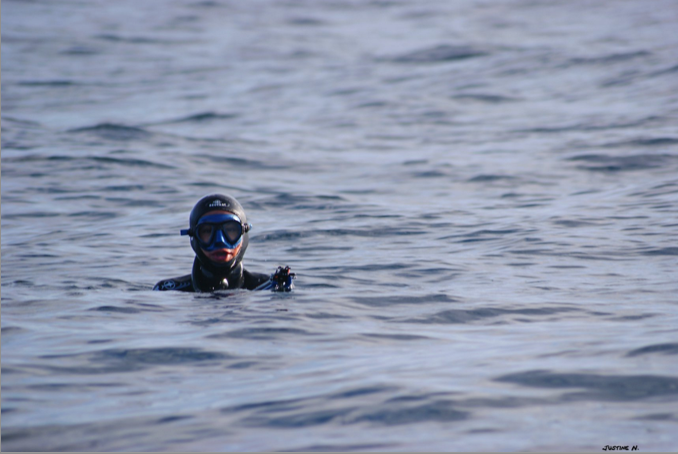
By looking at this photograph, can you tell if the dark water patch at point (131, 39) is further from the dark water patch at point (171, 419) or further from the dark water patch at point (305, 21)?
the dark water patch at point (171, 419)

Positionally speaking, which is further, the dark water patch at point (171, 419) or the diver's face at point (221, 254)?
the diver's face at point (221, 254)

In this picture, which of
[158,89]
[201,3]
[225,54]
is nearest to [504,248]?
[158,89]

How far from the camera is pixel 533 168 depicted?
15391mm

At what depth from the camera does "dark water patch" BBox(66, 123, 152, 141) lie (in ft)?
66.3

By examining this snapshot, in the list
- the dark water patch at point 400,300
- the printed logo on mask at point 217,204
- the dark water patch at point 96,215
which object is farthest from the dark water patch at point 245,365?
the dark water patch at point 96,215

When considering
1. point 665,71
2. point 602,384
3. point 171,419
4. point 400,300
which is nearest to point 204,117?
point 665,71

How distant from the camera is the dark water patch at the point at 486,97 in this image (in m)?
23.1

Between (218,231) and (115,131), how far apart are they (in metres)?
13.9

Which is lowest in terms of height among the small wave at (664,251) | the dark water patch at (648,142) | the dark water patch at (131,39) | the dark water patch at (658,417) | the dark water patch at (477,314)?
the dark water patch at (658,417)

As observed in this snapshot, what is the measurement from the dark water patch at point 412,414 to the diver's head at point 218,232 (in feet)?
12.2

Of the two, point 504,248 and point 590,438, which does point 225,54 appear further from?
point 590,438

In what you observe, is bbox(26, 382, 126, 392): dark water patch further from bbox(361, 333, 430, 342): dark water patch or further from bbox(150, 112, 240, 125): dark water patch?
bbox(150, 112, 240, 125): dark water patch

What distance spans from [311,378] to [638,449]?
1932mm

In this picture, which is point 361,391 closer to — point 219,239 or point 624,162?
point 219,239
